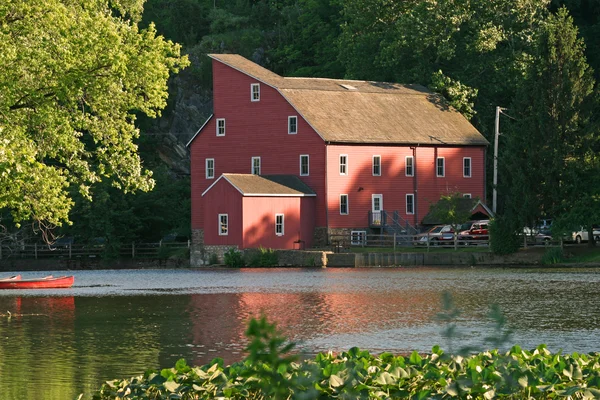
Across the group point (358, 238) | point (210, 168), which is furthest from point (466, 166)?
point (210, 168)

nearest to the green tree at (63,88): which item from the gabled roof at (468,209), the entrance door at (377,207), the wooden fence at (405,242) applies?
the wooden fence at (405,242)

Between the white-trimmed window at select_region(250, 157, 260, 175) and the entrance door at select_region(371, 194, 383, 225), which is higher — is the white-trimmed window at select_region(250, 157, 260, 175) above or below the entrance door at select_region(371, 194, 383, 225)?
above

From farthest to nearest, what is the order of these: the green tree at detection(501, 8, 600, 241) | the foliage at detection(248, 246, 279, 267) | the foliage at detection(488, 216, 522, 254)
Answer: the foliage at detection(248, 246, 279, 267)
the foliage at detection(488, 216, 522, 254)
the green tree at detection(501, 8, 600, 241)

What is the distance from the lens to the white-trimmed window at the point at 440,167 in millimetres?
79562

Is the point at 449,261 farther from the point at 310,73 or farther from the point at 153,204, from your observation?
the point at 310,73

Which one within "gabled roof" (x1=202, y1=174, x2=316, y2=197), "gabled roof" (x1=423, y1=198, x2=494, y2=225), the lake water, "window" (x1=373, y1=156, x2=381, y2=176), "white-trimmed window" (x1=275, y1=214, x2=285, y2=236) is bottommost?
the lake water

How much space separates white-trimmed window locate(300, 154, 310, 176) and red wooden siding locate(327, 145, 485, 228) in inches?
58.1

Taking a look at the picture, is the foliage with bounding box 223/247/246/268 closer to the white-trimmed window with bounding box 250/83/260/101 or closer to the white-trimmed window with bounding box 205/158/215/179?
the white-trimmed window with bounding box 205/158/215/179

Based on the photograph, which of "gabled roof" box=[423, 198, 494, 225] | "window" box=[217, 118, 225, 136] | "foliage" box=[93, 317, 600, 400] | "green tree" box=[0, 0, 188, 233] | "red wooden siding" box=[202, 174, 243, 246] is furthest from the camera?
"window" box=[217, 118, 225, 136]

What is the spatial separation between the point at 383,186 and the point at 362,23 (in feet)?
47.8

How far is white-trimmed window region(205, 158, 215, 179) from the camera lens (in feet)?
260

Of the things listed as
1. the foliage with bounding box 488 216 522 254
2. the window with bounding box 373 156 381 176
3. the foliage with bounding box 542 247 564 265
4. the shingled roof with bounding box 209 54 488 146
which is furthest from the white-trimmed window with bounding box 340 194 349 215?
the foliage with bounding box 542 247 564 265

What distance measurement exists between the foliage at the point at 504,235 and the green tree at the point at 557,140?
0.59 metres

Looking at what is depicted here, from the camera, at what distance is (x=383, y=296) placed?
43.0 m
